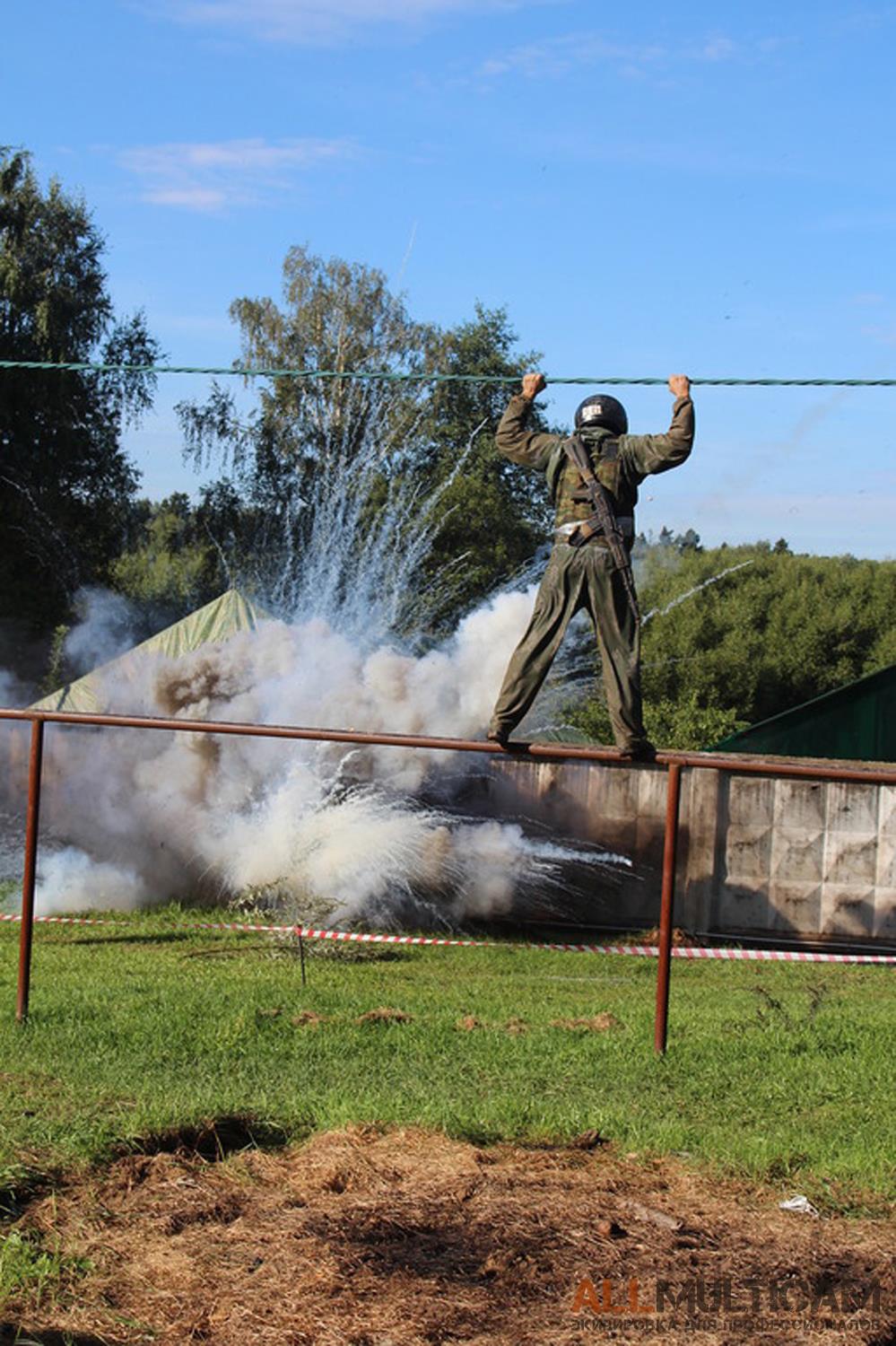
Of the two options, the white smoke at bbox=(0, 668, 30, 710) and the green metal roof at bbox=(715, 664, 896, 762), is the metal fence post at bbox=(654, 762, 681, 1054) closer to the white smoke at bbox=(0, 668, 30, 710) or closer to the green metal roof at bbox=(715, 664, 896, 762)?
the green metal roof at bbox=(715, 664, 896, 762)

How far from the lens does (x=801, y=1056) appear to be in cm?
849

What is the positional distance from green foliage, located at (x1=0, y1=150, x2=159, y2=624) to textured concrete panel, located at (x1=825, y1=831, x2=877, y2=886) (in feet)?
74.7

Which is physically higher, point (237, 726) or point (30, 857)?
point (237, 726)

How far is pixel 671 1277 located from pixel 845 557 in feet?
168

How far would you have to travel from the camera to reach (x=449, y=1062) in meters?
8.04

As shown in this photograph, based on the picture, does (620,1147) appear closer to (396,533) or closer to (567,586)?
(567,586)

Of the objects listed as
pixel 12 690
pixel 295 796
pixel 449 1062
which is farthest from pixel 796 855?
pixel 12 690

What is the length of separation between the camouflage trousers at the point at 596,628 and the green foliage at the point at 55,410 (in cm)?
2598

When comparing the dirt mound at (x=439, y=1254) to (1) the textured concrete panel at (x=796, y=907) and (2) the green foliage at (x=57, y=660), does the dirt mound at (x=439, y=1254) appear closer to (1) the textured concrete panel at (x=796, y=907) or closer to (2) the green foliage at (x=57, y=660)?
(1) the textured concrete panel at (x=796, y=907)

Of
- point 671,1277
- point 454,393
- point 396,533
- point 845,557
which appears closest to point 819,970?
point 671,1277

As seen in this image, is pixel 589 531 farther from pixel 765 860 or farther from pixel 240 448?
pixel 240 448

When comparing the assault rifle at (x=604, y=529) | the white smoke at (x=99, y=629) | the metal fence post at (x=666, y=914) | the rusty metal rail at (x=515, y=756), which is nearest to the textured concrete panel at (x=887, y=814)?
the rusty metal rail at (x=515, y=756)

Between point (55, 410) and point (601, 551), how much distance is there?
27.4m

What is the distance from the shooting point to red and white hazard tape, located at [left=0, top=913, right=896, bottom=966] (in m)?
12.2
